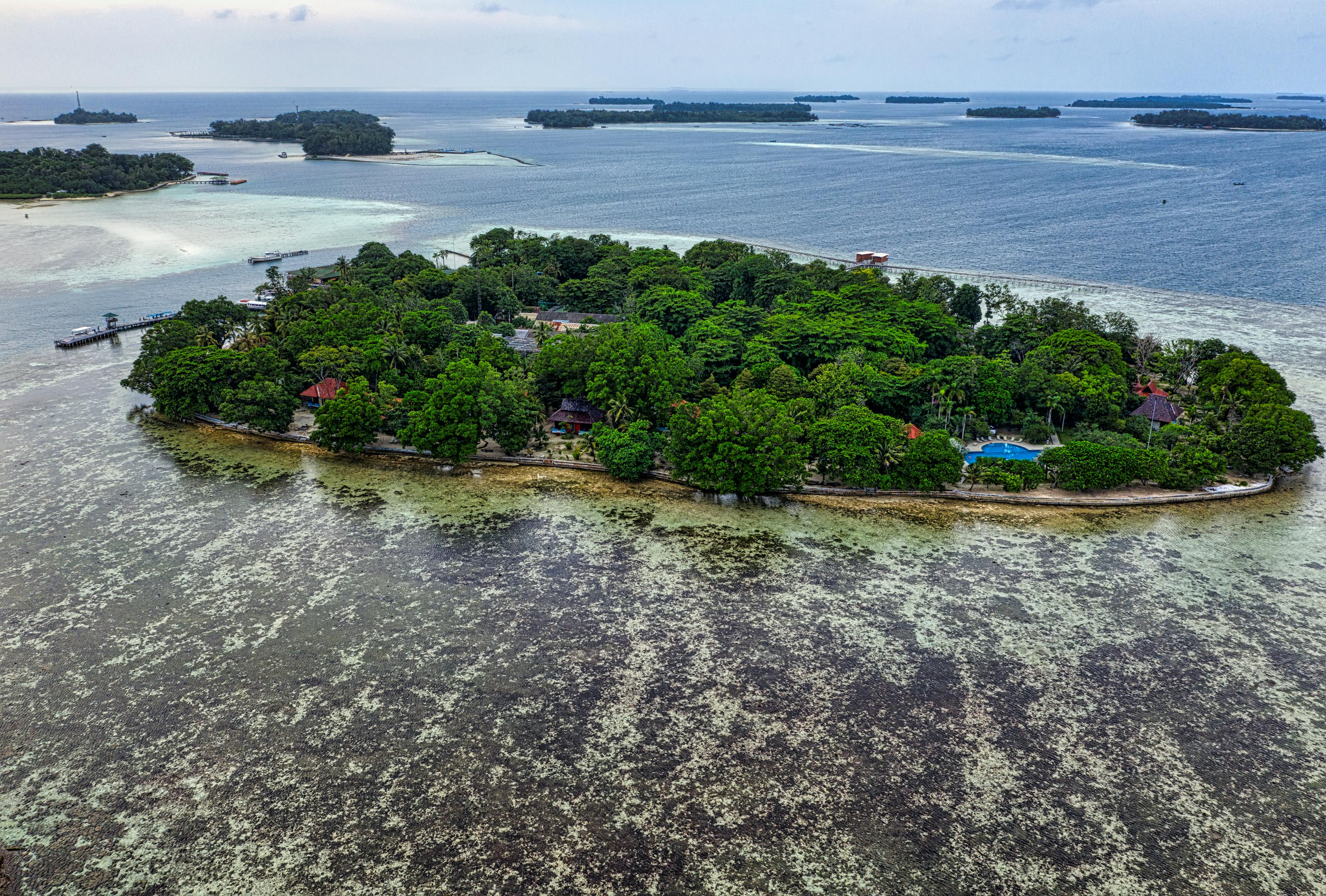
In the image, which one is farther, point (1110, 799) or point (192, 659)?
point (192, 659)

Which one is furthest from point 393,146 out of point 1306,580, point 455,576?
point 1306,580

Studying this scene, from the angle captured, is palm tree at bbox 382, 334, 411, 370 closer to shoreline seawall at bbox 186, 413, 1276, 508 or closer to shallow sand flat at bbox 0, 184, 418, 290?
shoreline seawall at bbox 186, 413, 1276, 508

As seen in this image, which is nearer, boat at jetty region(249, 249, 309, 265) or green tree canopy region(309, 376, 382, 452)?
Answer: green tree canopy region(309, 376, 382, 452)

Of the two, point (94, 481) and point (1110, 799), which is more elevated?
point (94, 481)

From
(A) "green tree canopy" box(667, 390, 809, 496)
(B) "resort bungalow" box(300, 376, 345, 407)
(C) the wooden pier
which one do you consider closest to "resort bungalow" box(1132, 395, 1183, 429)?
(A) "green tree canopy" box(667, 390, 809, 496)

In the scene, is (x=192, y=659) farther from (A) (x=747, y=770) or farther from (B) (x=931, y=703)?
(B) (x=931, y=703)

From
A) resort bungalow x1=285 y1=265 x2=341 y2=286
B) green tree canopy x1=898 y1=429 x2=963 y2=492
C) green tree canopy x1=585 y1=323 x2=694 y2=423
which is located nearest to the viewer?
green tree canopy x1=898 y1=429 x2=963 y2=492

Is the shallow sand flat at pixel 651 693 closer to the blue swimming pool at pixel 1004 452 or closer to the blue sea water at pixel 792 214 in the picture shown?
the blue swimming pool at pixel 1004 452
